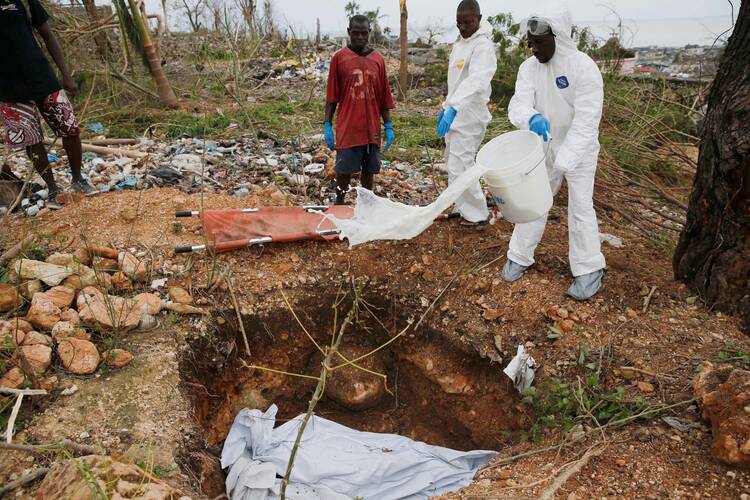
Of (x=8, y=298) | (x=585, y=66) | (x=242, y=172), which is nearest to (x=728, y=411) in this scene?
(x=585, y=66)

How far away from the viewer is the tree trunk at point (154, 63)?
5781 mm

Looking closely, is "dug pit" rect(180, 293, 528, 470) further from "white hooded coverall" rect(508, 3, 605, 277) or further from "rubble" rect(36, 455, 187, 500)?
"rubble" rect(36, 455, 187, 500)

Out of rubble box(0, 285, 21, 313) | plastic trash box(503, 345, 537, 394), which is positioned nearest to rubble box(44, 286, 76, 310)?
rubble box(0, 285, 21, 313)

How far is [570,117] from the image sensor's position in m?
2.71

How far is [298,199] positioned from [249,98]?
156 inches

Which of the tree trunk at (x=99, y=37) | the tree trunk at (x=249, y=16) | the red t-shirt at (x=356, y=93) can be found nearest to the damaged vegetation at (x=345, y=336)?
the red t-shirt at (x=356, y=93)

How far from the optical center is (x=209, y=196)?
155 inches

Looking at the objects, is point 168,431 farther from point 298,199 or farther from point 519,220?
point 298,199

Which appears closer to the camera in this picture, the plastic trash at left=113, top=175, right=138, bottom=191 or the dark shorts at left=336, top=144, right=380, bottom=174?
the dark shorts at left=336, top=144, right=380, bottom=174

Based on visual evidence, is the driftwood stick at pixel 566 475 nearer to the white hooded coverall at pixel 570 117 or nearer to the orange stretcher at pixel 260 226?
the white hooded coverall at pixel 570 117

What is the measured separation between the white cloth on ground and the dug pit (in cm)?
21

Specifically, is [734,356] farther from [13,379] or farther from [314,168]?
[314,168]

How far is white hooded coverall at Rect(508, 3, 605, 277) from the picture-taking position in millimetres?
2516

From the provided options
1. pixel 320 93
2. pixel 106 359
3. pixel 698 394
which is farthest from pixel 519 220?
pixel 320 93
